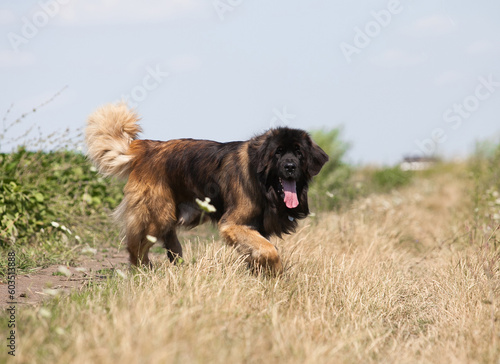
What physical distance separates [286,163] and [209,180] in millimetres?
932

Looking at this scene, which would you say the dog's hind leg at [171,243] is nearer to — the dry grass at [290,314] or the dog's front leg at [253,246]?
the dry grass at [290,314]

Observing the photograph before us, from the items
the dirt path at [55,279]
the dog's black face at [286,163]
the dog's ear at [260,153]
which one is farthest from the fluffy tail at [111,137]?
the dog's black face at [286,163]

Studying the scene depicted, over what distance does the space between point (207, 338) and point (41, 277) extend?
11.7ft

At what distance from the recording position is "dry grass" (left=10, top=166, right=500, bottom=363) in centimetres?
311

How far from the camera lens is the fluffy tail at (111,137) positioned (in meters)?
6.24

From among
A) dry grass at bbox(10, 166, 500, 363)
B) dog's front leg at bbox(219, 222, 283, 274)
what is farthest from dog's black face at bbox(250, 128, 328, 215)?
dry grass at bbox(10, 166, 500, 363)

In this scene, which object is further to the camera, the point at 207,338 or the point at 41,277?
the point at 41,277

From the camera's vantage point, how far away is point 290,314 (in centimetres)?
436

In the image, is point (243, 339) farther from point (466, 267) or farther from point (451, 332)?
point (466, 267)

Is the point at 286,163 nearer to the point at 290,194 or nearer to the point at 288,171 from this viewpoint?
the point at 288,171

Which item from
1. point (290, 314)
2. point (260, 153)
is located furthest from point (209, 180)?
point (290, 314)

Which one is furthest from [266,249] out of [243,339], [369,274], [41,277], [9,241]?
[9,241]

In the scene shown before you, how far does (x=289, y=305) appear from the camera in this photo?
15.4ft

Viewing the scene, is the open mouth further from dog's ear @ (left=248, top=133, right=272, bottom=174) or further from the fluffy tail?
the fluffy tail
